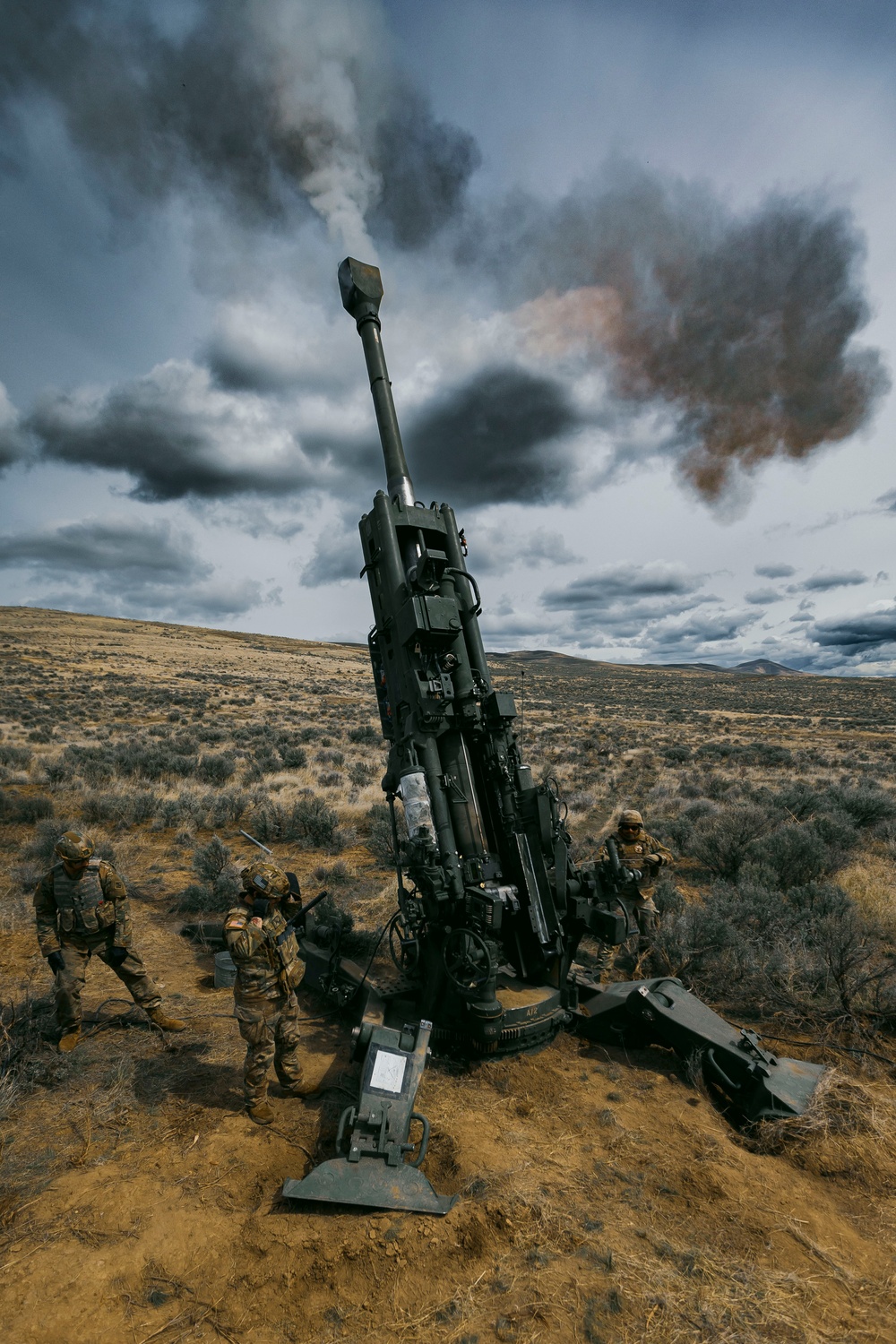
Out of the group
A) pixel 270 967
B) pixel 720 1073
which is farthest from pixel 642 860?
pixel 270 967

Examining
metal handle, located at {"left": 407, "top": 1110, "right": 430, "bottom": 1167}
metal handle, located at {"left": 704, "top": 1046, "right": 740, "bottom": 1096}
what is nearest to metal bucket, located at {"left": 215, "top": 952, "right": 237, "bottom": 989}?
metal handle, located at {"left": 407, "top": 1110, "right": 430, "bottom": 1167}

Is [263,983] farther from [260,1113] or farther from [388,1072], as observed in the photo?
[388,1072]

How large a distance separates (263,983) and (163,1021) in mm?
1955

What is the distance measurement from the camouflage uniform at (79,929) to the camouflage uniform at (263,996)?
1642 millimetres

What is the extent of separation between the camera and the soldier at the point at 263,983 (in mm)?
4789

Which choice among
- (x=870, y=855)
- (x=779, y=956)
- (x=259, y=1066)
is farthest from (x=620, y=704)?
(x=259, y=1066)

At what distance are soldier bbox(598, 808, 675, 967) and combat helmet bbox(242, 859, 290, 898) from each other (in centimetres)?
402

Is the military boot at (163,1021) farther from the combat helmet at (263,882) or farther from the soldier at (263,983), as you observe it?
the combat helmet at (263,882)

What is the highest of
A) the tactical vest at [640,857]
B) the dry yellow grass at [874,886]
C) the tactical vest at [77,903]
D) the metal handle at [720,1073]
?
the tactical vest at [77,903]

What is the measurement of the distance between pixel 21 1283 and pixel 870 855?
476 inches

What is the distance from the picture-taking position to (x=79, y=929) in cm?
564

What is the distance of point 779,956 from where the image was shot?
6.70 meters

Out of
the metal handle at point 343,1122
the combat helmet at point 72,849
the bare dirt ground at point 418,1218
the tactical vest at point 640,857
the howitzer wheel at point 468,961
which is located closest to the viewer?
the bare dirt ground at point 418,1218

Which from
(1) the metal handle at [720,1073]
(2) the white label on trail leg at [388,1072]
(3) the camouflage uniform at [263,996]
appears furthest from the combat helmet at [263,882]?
(1) the metal handle at [720,1073]
